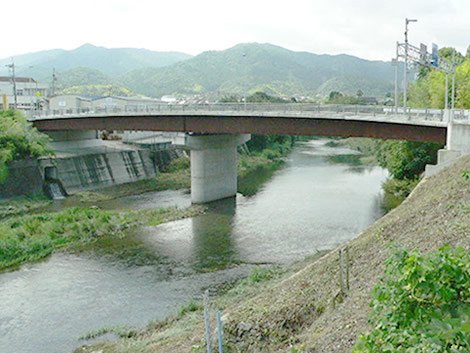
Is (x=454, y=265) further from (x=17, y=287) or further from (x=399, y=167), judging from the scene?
(x=399, y=167)

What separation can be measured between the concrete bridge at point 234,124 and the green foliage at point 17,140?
341 cm

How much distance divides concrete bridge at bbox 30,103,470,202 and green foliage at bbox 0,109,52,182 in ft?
11.2

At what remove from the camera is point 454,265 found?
20.1 ft

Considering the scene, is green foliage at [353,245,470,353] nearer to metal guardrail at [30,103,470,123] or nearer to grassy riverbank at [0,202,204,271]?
metal guardrail at [30,103,470,123]

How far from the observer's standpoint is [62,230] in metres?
30.7

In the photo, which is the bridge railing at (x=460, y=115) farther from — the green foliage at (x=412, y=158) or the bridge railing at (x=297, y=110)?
the green foliage at (x=412, y=158)

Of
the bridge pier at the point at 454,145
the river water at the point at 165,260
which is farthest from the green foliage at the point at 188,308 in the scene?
the bridge pier at the point at 454,145

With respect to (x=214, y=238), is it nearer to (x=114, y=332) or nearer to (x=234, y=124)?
(x=234, y=124)

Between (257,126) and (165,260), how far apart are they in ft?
56.6

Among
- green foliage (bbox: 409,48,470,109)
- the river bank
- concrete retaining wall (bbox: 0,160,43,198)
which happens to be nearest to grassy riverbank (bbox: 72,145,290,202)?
the river bank

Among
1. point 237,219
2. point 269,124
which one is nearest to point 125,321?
point 237,219

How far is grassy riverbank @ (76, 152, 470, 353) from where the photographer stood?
9766mm

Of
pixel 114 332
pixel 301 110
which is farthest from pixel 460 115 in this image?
pixel 114 332

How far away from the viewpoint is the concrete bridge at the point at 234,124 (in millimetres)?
30367
